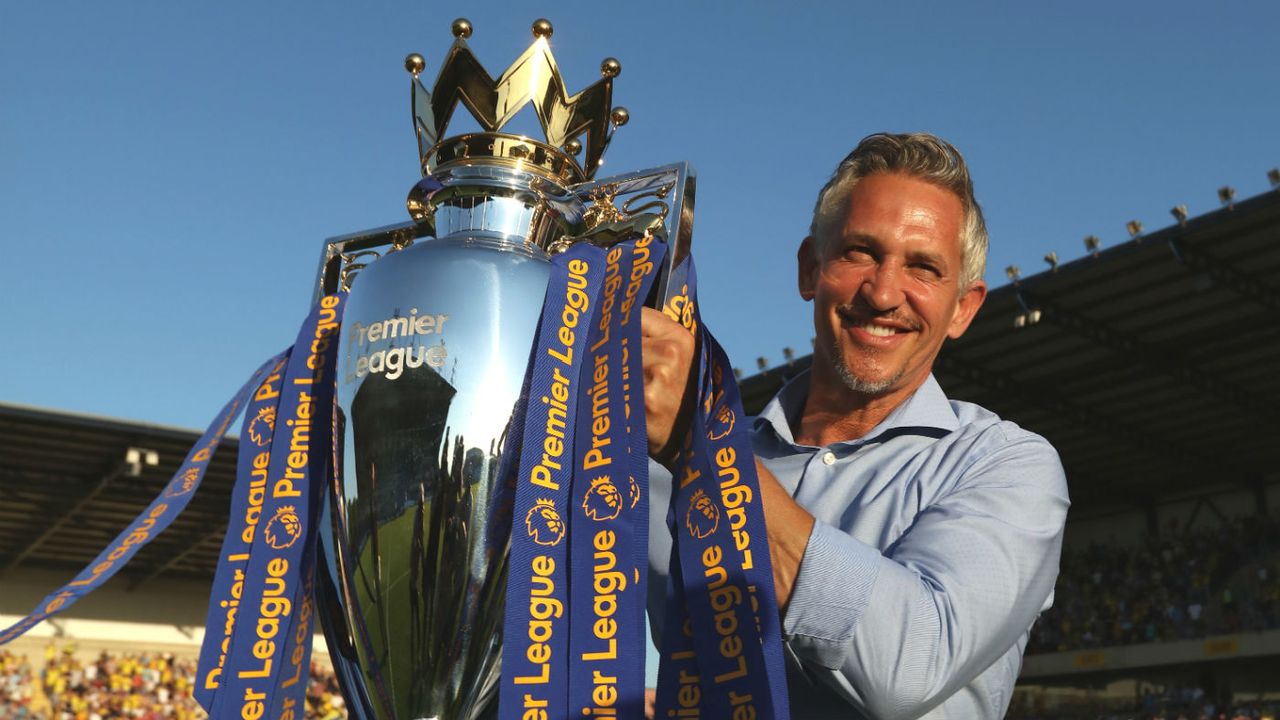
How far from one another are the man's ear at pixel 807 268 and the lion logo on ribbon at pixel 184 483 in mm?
815

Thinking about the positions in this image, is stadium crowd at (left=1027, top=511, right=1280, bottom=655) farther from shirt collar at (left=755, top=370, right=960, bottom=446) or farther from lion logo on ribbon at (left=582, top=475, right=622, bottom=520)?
lion logo on ribbon at (left=582, top=475, right=622, bottom=520)

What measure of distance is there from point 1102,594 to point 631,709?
21.6m

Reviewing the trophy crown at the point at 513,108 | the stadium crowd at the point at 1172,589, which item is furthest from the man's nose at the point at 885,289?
the stadium crowd at the point at 1172,589

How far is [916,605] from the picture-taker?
1.03 metres

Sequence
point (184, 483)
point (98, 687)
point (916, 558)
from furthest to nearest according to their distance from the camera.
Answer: point (98, 687) → point (184, 483) → point (916, 558)

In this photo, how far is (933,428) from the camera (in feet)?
4.73

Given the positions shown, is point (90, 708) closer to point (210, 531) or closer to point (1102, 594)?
point (210, 531)

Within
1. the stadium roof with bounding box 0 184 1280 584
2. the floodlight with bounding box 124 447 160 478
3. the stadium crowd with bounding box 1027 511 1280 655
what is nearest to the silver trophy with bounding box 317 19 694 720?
the stadium roof with bounding box 0 184 1280 584

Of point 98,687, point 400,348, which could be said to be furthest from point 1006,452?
point 98,687

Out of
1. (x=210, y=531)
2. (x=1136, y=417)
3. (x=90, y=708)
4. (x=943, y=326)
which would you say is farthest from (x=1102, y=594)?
(x=943, y=326)

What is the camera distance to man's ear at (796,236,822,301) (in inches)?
62.4

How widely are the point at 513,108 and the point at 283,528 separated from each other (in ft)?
1.69

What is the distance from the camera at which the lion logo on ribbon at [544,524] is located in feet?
3.82

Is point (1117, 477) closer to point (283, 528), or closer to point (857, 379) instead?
point (857, 379)
